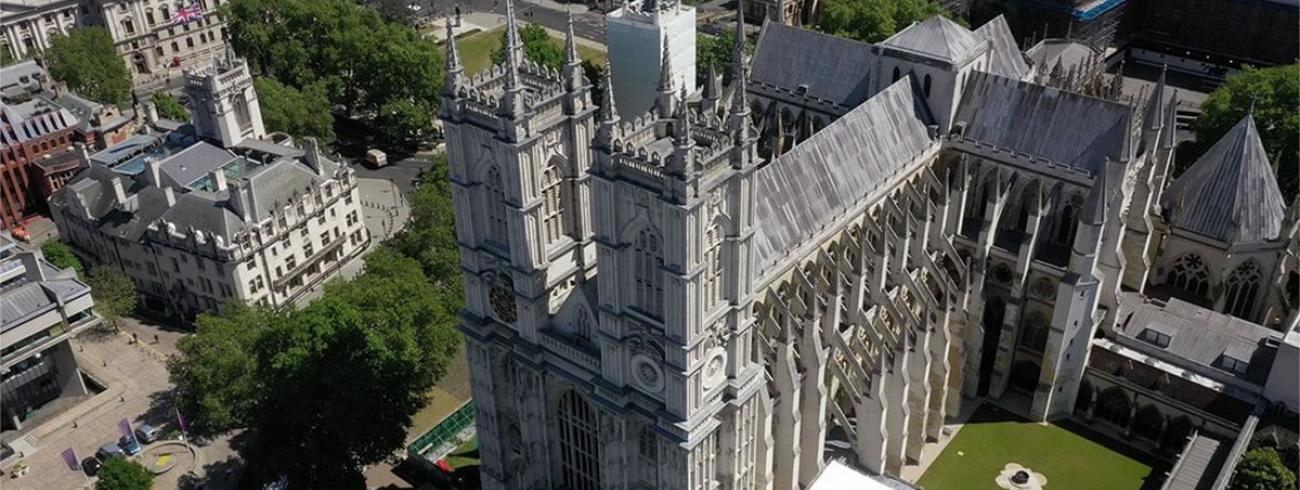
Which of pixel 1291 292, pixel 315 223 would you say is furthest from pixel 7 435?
pixel 1291 292

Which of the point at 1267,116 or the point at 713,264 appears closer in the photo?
the point at 713,264

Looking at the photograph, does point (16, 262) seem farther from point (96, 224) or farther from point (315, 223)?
point (315, 223)

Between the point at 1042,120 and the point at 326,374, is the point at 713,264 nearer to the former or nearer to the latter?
the point at 326,374

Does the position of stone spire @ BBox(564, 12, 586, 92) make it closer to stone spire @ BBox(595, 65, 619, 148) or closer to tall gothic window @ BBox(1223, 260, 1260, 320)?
stone spire @ BBox(595, 65, 619, 148)

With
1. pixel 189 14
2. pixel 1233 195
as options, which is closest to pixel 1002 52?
pixel 1233 195

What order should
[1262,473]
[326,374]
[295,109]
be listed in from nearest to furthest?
1. [1262,473]
2. [326,374]
3. [295,109]

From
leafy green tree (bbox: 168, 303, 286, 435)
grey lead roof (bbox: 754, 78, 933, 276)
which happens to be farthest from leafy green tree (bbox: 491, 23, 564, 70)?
grey lead roof (bbox: 754, 78, 933, 276)

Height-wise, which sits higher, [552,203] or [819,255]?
[552,203]

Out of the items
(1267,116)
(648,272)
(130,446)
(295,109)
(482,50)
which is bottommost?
(130,446)

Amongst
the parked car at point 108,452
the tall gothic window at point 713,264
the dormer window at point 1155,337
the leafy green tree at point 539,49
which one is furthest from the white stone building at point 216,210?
the dormer window at point 1155,337
